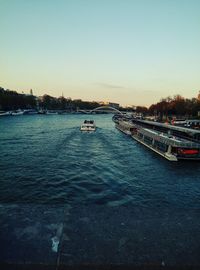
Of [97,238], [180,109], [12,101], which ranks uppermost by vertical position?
[12,101]

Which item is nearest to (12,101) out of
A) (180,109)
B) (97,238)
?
(180,109)

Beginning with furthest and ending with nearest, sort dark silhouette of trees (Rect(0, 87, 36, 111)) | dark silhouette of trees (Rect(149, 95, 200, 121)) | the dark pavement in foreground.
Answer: dark silhouette of trees (Rect(0, 87, 36, 111))
dark silhouette of trees (Rect(149, 95, 200, 121))
the dark pavement in foreground

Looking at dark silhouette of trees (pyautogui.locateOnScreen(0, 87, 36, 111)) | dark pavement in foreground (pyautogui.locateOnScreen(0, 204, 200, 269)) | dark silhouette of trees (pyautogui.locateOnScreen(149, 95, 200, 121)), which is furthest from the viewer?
dark silhouette of trees (pyautogui.locateOnScreen(0, 87, 36, 111))

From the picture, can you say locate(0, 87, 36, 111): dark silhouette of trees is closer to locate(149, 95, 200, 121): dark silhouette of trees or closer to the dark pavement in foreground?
locate(149, 95, 200, 121): dark silhouette of trees

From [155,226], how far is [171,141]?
27.5 metres

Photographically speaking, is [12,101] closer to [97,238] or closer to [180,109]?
[180,109]

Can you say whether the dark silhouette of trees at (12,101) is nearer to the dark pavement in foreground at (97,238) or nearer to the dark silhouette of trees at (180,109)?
the dark silhouette of trees at (180,109)

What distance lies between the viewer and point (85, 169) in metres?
25.9

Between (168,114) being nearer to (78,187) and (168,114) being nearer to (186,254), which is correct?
(78,187)

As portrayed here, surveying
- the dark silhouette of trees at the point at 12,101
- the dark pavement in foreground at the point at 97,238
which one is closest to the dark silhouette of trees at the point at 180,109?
the dark silhouette of trees at the point at 12,101

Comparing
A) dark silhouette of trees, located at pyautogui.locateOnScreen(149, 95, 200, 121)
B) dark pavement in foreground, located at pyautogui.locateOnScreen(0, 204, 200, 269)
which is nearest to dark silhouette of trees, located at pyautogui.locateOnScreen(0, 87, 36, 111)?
dark silhouette of trees, located at pyautogui.locateOnScreen(149, 95, 200, 121)

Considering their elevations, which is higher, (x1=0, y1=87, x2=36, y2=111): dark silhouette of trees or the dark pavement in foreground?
(x1=0, y1=87, x2=36, y2=111): dark silhouette of trees

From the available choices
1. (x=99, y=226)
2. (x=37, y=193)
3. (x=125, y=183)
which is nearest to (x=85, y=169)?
(x=125, y=183)

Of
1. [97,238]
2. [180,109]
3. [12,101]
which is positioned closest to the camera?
[97,238]
